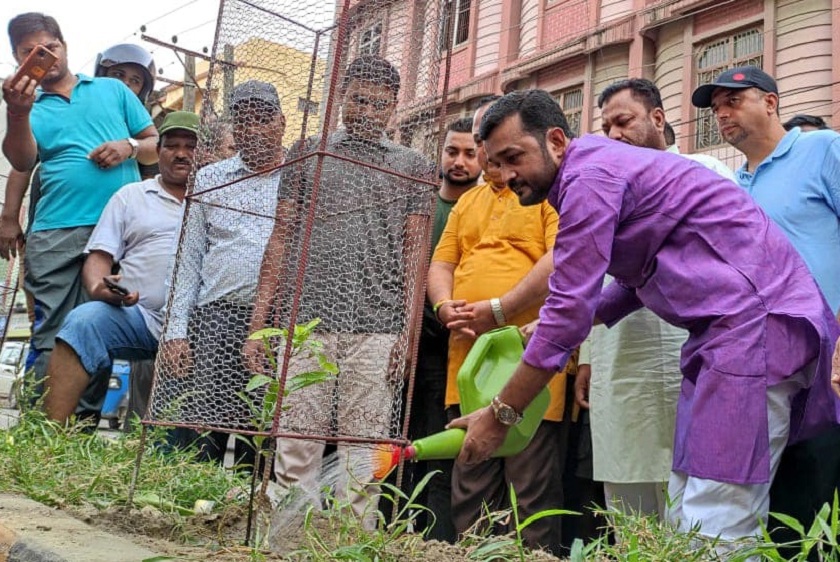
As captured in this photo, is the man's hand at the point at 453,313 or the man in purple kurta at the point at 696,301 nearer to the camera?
the man in purple kurta at the point at 696,301

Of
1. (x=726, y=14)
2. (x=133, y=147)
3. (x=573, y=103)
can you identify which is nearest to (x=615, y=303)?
(x=133, y=147)

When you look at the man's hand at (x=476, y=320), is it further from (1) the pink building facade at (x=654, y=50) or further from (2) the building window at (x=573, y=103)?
(2) the building window at (x=573, y=103)

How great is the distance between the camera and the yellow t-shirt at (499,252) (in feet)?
11.5

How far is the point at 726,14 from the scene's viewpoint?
12555 mm

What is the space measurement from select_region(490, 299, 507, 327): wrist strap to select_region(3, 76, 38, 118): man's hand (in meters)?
2.32

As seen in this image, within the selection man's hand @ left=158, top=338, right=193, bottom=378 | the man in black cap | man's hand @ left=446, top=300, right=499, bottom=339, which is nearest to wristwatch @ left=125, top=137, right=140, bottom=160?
the man in black cap

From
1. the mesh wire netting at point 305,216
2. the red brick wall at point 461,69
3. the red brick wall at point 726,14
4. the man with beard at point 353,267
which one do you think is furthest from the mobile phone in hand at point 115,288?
the red brick wall at point 461,69

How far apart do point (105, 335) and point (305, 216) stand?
1.31m

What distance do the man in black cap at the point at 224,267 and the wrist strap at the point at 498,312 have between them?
88 cm

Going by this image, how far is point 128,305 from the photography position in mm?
3961

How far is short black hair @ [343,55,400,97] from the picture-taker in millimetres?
3064

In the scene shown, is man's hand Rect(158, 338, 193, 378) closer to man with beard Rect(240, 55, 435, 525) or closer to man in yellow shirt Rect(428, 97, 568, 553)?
man with beard Rect(240, 55, 435, 525)

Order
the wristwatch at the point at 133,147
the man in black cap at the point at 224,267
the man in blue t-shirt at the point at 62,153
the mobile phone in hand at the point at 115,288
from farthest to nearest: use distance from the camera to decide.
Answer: the wristwatch at the point at 133,147 < the man in blue t-shirt at the point at 62,153 < the mobile phone in hand at the point at 115,288 < the man in black cap at the point at 224,267

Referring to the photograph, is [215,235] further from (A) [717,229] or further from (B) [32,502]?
(A) [717,229]
